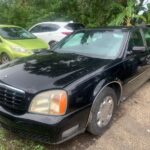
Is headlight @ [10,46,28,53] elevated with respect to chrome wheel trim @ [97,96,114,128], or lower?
lower

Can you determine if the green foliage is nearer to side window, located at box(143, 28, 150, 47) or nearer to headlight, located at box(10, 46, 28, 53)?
headlight, located at box(10, 46, 28, 53)

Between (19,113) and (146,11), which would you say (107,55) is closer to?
(19,113)

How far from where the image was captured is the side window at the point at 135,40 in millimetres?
4477

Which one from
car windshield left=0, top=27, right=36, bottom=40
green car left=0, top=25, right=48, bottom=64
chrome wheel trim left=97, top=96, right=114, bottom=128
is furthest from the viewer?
car windshield left=0, top=27, right=36, bottom=40

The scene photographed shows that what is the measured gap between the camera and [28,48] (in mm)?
7660

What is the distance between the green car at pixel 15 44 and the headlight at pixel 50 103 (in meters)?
4.31

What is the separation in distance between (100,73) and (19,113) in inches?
50.6

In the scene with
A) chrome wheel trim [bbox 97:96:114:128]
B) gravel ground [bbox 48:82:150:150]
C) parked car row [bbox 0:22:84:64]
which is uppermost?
chrome wheel trim [bbox 97:96:114:128]

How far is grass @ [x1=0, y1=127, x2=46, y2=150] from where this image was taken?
328 cm

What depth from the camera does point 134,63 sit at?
175 inches

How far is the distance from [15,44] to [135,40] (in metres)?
4.29

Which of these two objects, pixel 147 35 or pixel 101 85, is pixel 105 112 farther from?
pixel 147 35

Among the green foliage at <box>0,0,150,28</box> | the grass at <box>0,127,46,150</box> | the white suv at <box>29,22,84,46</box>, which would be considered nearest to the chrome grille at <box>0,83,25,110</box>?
the grass at <box>0,127,46,150</box>

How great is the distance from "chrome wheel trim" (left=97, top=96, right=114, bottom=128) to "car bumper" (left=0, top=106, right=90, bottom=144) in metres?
0.44
